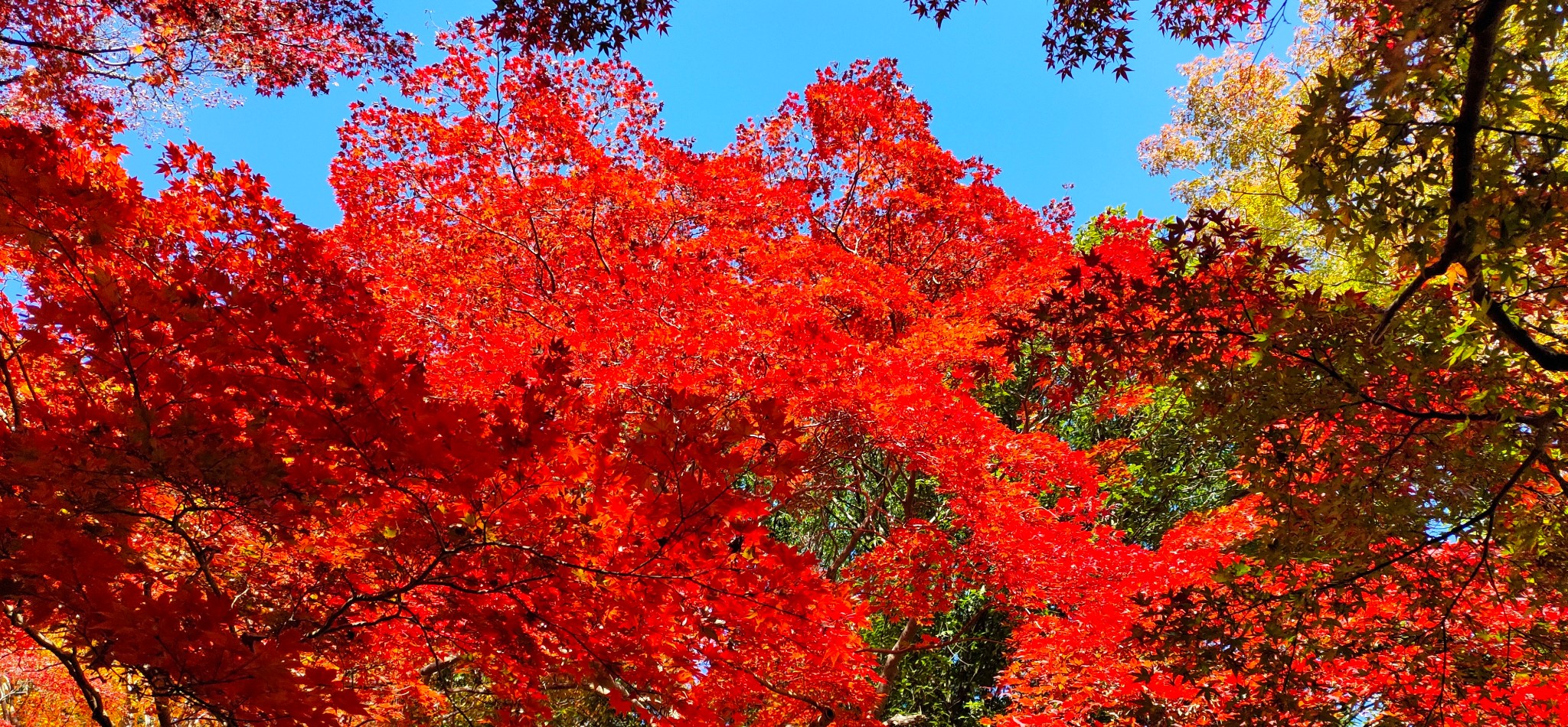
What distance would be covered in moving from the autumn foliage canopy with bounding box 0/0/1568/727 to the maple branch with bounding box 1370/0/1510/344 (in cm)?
3

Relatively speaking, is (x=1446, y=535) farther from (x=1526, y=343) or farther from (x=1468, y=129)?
(x=1468, y=129)

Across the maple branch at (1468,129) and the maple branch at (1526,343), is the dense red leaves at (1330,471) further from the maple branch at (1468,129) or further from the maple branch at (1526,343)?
the maple branch at (1468,129)

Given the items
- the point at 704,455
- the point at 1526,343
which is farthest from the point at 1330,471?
the point at 704,455

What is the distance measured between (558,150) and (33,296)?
6.64 metres

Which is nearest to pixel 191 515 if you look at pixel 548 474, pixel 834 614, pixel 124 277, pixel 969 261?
pixel 124 277

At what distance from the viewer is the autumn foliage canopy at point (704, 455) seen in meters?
2.63

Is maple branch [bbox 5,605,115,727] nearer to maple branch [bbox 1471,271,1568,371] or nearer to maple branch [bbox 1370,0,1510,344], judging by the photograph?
maple branch [bbox 1370,0,1510,344]

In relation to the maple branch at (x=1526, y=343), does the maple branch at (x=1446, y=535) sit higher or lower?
lower

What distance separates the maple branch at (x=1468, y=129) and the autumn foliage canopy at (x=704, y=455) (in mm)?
28

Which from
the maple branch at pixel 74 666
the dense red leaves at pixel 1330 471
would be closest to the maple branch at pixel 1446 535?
the dense red leaves at pixel 1330 471

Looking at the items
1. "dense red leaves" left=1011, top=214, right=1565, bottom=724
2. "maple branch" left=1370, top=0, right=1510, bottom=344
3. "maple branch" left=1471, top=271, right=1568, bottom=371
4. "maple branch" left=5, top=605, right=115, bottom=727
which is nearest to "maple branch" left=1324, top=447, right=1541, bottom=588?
"dense red leaves" left=1011, top=214, right=1565, bottom=724

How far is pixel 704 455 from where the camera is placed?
2.73 m

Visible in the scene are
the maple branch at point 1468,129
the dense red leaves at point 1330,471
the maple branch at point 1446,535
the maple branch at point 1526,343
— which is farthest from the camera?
the dense red leaves at point 1330,471

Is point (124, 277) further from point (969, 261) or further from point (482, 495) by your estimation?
point (969, 261)
